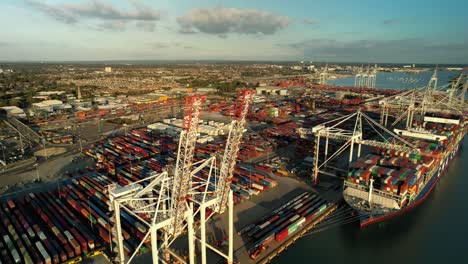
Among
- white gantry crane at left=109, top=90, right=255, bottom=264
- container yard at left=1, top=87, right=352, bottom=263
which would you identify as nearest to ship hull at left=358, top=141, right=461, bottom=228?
container yard at left=1, top=87, right=352, bottom=263

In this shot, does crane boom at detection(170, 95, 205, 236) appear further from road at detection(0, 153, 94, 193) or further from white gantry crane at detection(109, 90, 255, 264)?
road at detection(0, 153, 94, 193)

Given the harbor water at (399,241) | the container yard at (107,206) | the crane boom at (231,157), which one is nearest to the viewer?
the crane boom at (231,157)

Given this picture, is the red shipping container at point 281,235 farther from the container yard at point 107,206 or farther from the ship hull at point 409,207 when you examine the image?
the ship hull at point 409,207

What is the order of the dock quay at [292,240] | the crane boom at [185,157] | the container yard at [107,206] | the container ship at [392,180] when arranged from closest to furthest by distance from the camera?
1. the crane boom at [185,157]
2. the dock quay at [292,240]
3. the container yard at [107,206]
4. the container ship at [392,180]

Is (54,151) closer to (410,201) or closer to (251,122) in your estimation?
(251,122)

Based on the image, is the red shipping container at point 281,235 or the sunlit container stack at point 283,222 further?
the red shipping container at point 281,235

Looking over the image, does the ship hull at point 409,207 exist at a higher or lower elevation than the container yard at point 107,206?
lower

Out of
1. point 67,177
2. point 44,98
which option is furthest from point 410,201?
point 44,98

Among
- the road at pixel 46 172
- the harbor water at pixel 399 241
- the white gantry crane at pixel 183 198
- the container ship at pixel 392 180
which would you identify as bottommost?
the harbor water at pixel 399 241

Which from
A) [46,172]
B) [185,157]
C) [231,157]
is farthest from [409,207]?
[46,172]

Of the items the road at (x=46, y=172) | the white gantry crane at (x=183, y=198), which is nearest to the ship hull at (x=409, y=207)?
the white gantry crane at (x=183, y=198)
